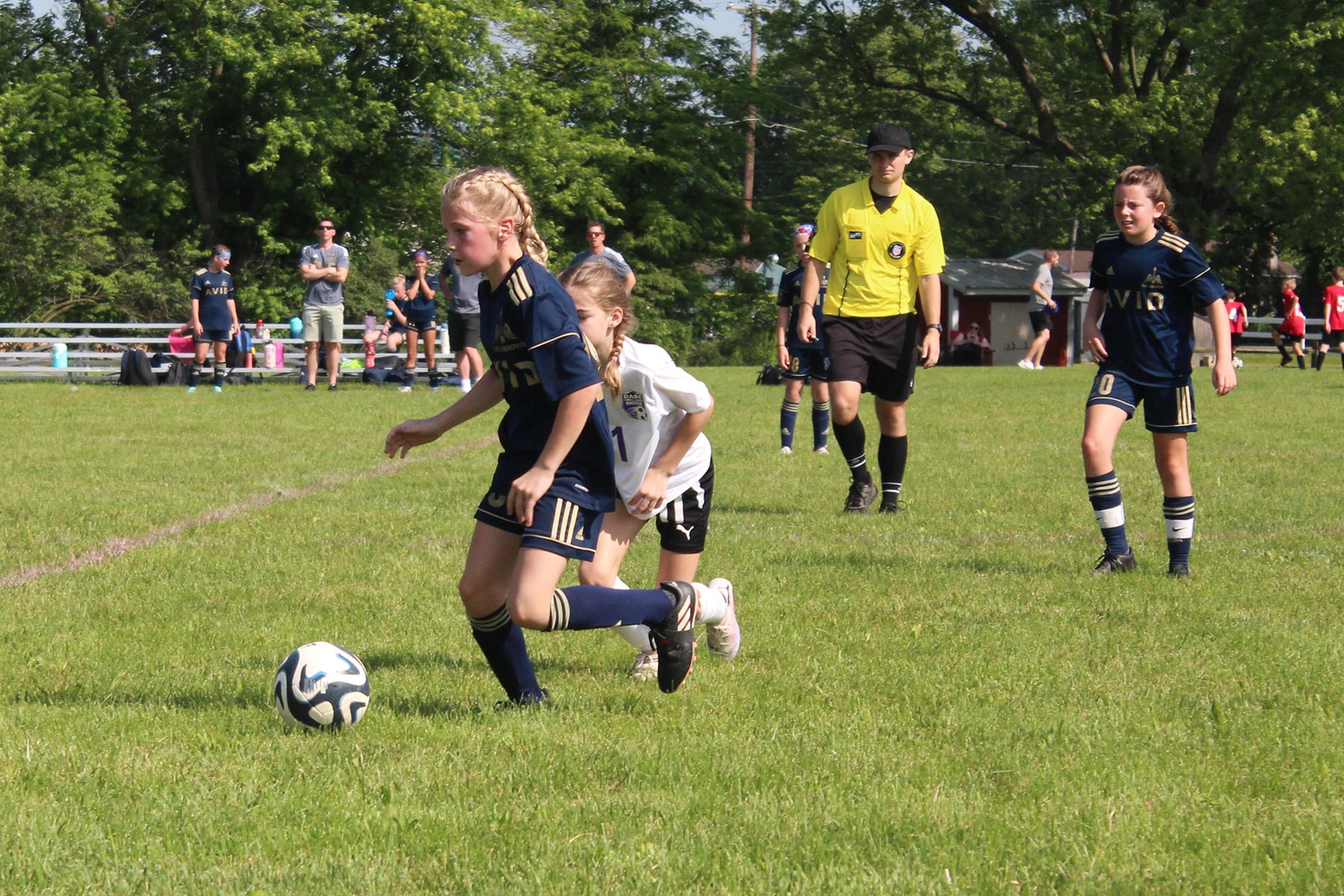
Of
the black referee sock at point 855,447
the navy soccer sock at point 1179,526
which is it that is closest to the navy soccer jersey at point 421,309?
the black referee sock at point 855,447

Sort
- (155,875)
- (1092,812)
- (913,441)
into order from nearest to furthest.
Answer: (155,875) → (1092,812) → (913,441)

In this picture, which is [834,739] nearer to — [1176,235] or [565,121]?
[1176,235]

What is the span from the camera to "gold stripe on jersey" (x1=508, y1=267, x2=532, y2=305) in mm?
4074

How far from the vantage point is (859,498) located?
29.0 feet

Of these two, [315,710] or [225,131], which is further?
[225,131]

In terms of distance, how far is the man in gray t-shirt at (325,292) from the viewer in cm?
1836

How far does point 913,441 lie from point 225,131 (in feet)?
93.0

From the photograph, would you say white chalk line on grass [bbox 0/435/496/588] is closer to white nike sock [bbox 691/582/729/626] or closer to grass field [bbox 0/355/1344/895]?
grass field [bbox 0/355/1344/895]

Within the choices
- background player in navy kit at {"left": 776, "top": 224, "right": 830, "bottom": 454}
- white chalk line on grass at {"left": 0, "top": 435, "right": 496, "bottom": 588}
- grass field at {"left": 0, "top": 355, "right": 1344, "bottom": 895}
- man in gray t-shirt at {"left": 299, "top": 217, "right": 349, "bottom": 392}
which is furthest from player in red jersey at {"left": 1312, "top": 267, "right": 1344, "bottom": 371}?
white chalk line on grass at {"left": 0, "top": 435, "right": 496, "bottom": 588}

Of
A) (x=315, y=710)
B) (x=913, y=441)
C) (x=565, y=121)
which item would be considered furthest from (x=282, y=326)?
(x=315, y=710)

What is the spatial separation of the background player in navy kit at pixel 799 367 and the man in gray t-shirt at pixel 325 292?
755cm

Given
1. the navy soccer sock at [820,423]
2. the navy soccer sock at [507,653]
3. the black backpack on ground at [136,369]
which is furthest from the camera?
the black backpack on ground at [136,369]

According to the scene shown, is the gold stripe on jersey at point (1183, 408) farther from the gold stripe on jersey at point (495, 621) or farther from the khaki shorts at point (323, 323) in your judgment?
the khaki shorts at point (323, 323)

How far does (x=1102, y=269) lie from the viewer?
22.5 ft
